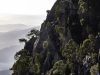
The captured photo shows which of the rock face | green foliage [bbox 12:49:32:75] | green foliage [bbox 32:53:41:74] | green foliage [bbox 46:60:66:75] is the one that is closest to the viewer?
the rock face

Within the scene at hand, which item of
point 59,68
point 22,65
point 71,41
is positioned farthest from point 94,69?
point 22,65

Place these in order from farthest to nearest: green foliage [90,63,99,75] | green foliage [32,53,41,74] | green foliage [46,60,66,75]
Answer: green foliage [32,53,41,74]
green foliage [46,60,66,75]
green foliage [90,63,99,75]

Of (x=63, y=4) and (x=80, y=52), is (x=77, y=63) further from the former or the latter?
(x=63, y=4)

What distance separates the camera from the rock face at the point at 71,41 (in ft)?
244

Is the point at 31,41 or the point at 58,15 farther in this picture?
the point at 31,41

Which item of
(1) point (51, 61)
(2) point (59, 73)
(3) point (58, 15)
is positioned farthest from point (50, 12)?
(2) point (59, 73)

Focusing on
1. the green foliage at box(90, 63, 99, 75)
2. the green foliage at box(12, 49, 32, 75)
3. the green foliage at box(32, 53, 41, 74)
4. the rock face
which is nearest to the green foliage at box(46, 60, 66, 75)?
the rock face

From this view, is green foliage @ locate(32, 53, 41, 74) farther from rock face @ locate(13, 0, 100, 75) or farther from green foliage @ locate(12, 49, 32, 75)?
green foliage @ locate(12, 49, 32, 75)

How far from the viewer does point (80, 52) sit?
77.1m

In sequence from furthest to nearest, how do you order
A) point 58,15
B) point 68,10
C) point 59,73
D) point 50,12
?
point 50,12 → point 58,15 → point 68,10 → point 59,73

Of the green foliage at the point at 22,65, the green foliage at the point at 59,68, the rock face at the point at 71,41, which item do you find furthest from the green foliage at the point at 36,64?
the green foliage at the point at 59,68

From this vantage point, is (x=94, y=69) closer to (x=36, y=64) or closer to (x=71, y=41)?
(x=71, y=41)

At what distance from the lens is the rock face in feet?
244

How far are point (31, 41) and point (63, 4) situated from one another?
35330 mm
